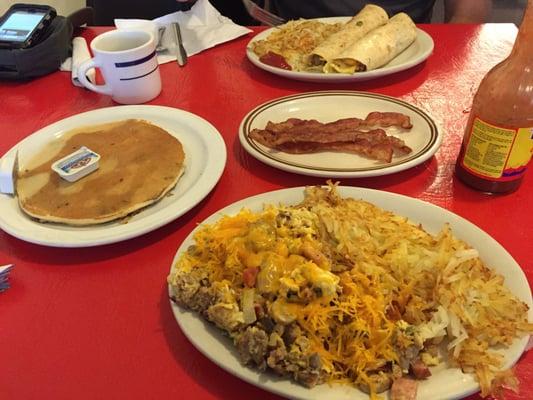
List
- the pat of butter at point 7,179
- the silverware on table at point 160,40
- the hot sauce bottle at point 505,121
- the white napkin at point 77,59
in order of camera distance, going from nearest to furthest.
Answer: the hot sauce bottle at point 505,121
the pat of butter at point 7,179
the white napkin at point 77,59
the silverware on table at point 160,40

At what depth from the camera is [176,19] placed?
1.91 metres

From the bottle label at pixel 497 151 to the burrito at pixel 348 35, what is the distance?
0.67 meters

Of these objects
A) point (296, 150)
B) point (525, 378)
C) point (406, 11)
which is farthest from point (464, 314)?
point (406, 11)

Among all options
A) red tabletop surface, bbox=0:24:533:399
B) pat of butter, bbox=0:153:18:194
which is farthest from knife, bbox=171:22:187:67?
pat of butter, bbox=0:153:18:194

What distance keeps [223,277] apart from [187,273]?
0.20 ft

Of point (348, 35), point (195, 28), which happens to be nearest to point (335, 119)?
point (348, 35)

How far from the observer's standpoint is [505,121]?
0.98 m

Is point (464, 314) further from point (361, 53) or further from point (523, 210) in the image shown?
point (361, 53)

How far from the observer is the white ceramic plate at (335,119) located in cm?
112

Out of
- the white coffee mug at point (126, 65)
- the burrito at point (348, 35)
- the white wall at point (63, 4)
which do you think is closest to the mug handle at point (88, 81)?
the white coffee mug at point (126, 65)

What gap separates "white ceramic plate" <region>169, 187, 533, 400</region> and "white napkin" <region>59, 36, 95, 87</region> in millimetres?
925

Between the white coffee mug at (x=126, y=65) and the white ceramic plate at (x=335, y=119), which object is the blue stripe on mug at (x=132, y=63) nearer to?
the white coffee mug at (x=126, y=65)

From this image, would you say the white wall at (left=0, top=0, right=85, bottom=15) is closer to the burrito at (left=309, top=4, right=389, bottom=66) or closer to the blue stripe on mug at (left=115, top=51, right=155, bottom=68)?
the blue stripe on mug at (left=115, top=51, right=155, bottom=68)

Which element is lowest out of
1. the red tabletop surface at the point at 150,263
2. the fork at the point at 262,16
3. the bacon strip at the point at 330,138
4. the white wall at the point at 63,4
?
the white wall at the point at 63,4
